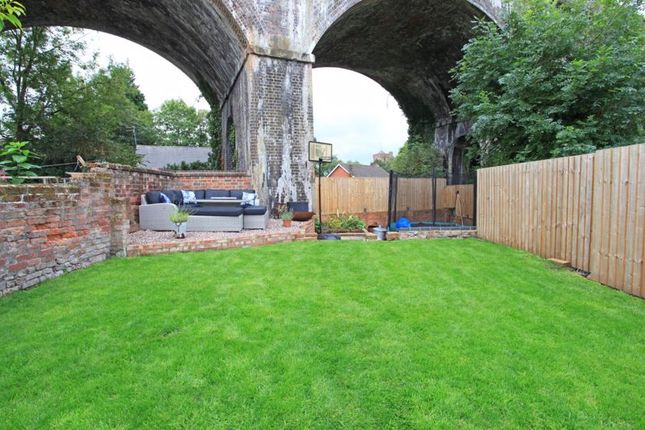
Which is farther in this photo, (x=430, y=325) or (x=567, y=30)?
(x=567, y=30)

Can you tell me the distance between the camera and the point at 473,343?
2.45 meters

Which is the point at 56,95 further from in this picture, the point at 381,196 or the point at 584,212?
the point at 584,212

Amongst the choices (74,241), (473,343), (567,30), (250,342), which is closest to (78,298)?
(74,241)

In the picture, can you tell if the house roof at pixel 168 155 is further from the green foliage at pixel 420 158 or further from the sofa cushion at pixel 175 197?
the sofa cushion at pixel 175 197

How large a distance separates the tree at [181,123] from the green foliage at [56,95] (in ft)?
81.8

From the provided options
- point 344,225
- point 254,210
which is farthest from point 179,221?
point 344,225

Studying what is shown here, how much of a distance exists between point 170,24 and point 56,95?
821cm

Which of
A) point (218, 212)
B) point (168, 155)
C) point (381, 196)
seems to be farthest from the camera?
point (168, 155)

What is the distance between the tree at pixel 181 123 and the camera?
1593 inches

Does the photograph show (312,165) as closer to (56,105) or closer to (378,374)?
(378,374)

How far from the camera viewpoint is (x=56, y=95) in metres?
14.4

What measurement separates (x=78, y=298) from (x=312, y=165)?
6727mm

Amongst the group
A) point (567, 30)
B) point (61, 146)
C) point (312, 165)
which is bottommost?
point (312, 165)

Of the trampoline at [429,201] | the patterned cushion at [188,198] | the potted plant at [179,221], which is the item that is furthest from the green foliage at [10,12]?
the trampoline at [429,201]
